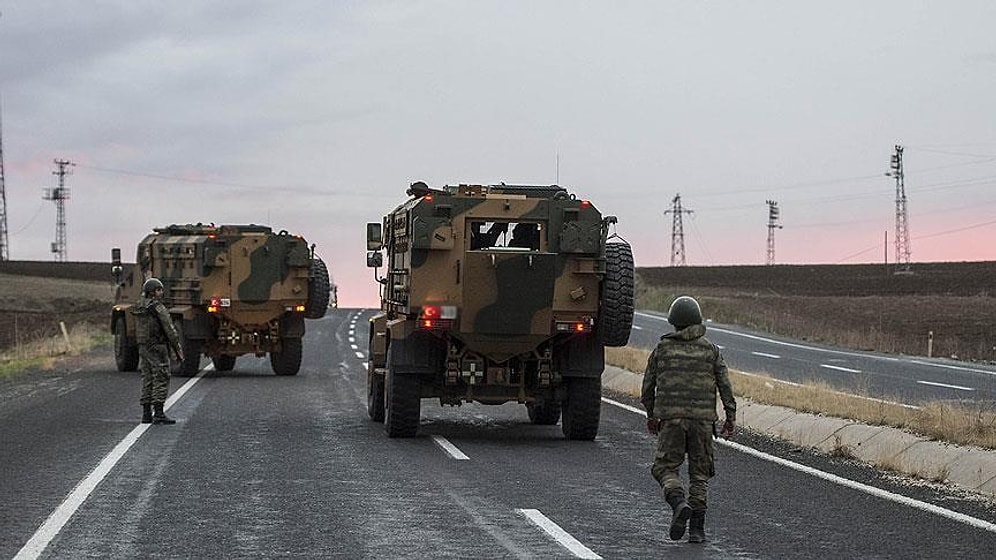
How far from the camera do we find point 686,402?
379 inches

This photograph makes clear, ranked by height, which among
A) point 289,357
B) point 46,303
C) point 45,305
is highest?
point 46,303

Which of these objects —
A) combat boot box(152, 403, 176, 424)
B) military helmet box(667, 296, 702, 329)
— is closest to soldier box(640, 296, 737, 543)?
military helmet box(667, 296, 702, 329)

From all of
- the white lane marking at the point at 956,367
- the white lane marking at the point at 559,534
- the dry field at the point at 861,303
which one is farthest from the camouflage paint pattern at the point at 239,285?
the dry field at the point at 861,303

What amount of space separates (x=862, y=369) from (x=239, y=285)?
1613 cm

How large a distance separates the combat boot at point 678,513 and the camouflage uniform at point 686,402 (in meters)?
0.15

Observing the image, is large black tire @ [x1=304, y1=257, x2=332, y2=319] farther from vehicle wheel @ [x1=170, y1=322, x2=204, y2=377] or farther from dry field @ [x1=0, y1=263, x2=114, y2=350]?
dry field @ [x1=0, y1=263, x2=114, y2=350]

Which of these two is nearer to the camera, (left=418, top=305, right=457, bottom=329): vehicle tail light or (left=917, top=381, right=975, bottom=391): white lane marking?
(left=418, top=305, right=457, bottom=329): vehicle tail light

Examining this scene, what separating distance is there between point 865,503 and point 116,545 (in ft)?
19.0

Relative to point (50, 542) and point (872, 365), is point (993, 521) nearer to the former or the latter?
point (50, 542)

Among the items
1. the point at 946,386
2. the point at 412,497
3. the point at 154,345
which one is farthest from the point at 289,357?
the point at 412,497

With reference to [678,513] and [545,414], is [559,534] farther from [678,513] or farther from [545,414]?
[545,414]

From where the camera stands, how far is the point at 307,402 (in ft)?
70.4

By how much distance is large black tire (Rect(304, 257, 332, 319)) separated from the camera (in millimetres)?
27875

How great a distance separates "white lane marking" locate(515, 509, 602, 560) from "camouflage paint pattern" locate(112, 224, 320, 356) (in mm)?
17495
